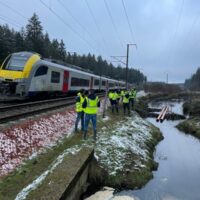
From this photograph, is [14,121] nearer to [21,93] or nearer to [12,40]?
[21,93]

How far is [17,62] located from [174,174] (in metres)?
12.5

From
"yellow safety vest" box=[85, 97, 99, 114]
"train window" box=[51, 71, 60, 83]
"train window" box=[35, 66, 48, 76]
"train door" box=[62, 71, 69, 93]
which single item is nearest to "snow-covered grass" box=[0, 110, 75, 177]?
"yellow safety vest" box=[85, 97, 99, 114]

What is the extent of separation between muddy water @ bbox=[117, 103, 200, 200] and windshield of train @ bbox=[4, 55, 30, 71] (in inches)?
400

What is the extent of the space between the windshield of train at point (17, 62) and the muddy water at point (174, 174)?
33.3 feet

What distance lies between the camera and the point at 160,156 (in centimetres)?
1792

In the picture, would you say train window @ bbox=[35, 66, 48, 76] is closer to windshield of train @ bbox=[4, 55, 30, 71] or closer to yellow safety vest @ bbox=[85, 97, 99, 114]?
windshield of train @ bbox=[4, 55, 30, 71]

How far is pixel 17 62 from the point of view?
21547 millimetres

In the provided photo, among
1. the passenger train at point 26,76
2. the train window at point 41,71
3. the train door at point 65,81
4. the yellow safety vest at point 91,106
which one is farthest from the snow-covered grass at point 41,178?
the train door at point 65,81

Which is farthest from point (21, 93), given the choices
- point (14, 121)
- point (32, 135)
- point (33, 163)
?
point (33, 163)

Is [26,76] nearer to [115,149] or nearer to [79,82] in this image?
[115,149]

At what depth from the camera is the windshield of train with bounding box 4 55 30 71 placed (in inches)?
836

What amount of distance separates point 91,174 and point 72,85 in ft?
74.5

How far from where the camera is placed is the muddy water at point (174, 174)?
11688 mm

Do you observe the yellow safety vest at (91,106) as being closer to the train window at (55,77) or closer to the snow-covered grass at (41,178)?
the snow-covered grass at (41,178)
